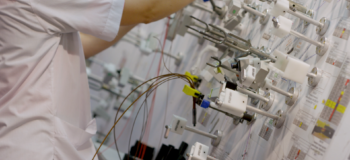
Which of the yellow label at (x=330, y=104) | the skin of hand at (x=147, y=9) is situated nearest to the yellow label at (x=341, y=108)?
the yellow label at (x=330, y=104)

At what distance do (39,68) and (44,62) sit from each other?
0.07ft

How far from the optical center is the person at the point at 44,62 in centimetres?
72

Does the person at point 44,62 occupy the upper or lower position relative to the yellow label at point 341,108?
lower

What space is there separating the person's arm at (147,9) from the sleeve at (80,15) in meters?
0.03

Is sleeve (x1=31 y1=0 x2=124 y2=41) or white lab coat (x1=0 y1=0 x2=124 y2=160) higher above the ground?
sleeve (x1=31 y1=0 x2=124 y2=41)

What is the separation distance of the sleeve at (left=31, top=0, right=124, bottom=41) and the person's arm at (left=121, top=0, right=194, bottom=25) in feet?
0.10

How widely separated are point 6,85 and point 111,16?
368mm

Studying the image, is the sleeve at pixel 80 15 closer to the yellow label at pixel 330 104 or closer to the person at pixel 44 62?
the person at pixel 44 62

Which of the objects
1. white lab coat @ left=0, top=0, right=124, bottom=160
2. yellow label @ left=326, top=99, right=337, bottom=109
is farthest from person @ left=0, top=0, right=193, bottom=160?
yellow label @ left=326, top=99, right=337, bottom=109

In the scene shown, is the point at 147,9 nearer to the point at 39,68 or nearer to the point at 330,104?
the point at 39,68

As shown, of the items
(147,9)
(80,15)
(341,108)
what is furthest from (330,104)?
(80,15)

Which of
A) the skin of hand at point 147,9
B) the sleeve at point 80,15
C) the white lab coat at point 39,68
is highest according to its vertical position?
the skin of hand at point 147,9

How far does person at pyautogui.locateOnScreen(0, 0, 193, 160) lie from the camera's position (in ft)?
2.36

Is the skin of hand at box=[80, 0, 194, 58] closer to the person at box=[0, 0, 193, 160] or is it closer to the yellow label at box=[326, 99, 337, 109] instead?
the person at box=[0, 0, 193, 160]
